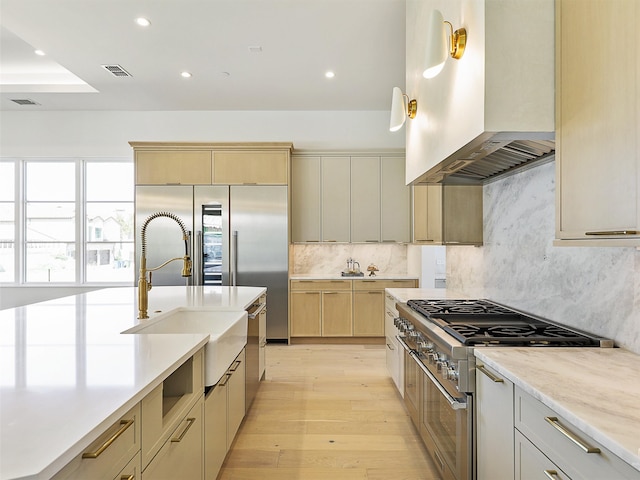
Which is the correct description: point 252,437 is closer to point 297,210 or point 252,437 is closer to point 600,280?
point 600,280

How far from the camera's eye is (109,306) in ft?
8.68

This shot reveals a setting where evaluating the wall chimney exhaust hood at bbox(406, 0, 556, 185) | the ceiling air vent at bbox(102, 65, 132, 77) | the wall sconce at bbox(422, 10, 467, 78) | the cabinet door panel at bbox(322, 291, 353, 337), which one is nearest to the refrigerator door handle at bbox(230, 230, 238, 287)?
the cabinet door panel at bbox(322, 291, 353, 337)

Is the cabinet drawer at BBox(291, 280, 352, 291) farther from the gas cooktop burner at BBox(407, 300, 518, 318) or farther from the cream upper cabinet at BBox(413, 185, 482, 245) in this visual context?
the gas cooktop burner at BBox(407, 300, 518, 318)

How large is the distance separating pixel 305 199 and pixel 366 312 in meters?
1.65

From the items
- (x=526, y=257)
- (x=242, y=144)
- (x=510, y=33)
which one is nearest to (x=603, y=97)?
(x=510, y=33)

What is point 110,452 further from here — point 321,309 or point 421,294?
point 321,309

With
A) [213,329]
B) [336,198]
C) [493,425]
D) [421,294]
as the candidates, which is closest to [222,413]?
[213,329]

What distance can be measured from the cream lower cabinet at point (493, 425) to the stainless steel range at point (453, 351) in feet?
0.18

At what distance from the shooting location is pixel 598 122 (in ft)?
4.48

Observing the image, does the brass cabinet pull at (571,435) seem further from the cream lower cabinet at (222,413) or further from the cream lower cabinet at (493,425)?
the cream lower cabinet at (222,413)

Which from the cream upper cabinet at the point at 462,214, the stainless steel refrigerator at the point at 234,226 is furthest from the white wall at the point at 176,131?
the cream upper cabinet at the point at 462,214

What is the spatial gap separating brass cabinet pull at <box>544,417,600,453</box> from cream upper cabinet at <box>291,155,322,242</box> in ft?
14.7

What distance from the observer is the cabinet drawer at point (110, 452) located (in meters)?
0.92

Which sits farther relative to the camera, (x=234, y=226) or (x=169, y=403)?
(x=234, y=226)
